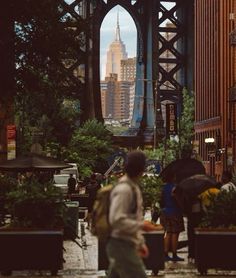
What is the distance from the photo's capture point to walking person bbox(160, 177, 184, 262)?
18.2m

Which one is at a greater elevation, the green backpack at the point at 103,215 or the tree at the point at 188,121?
the tree at the point at 188,121

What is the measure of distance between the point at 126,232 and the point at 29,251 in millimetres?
7791

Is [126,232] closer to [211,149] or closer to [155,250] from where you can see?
[155,250]

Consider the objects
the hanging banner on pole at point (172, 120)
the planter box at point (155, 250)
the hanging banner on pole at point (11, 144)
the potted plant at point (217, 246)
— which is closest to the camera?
the planter box at point (155, 250)

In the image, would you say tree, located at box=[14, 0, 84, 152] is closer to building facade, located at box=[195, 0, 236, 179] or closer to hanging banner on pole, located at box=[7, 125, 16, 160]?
hanging banner on pole, located at box=[7, 125, 16, 160]

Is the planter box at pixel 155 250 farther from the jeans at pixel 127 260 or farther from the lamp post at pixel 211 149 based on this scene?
the lamp post at pixel 211 149

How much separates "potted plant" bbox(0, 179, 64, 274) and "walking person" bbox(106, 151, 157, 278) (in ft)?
24.6

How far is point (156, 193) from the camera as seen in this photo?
58.0ft

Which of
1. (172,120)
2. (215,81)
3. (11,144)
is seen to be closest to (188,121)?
(215,81)

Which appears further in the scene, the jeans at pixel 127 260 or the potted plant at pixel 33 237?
the potted plant at pixel 33 237

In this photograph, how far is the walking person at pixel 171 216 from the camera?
18.2 meters

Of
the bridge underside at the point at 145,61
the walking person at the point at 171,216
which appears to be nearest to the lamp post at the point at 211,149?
the bridge underside at the point at 145,61

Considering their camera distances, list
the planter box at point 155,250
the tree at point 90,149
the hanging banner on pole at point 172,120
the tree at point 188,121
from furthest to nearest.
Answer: the tree at point 188,121 < the tree at point 90,149 < the hanging banner on pole at point 172,120 < the planter box at point 155,250

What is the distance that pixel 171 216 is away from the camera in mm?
18422
